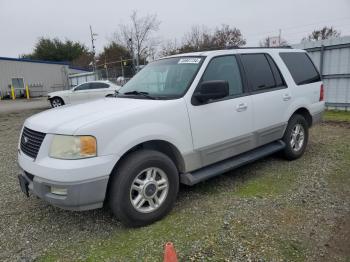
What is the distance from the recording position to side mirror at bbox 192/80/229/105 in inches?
142

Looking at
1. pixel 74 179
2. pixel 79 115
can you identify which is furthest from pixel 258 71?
pixel 74 179

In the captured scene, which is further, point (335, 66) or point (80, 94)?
point (80, 94)

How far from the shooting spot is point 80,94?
57.6 ft

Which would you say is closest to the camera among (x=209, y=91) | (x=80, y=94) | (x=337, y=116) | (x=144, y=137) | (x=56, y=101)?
(x=144, y=137)

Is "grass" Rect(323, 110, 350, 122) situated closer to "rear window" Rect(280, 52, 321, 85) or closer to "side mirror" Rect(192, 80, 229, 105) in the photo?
"rear window" Rect(280, 52, 321, 85)

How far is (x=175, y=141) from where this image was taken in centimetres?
354

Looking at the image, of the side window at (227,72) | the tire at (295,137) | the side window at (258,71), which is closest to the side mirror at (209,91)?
the side window at (227,72)

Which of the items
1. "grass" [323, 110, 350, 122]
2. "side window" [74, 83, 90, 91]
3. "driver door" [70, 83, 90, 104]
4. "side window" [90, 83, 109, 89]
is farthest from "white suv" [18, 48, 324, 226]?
"side window" [74, 83, 90, 91]

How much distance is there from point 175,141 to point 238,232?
120 cm

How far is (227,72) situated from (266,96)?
0.79 m

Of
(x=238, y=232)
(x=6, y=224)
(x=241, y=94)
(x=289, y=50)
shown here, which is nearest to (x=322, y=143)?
(x=289, y=50)

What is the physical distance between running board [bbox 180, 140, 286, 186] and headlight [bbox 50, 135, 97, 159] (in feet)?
4.16

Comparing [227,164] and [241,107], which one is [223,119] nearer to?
[241,107]

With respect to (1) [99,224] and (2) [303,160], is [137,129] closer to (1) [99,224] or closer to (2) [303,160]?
(1) [99,224]
